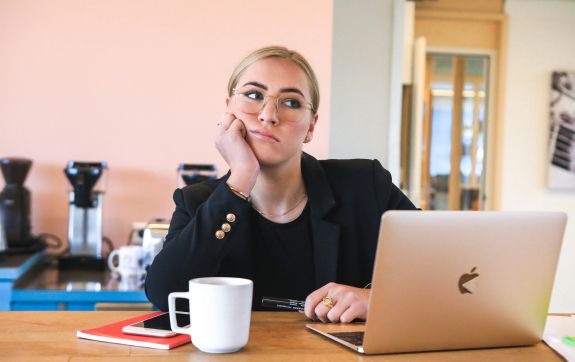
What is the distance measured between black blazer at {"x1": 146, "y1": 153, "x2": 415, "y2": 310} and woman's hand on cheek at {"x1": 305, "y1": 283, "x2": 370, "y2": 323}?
228 millimetres

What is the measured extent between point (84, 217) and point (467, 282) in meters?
1.85

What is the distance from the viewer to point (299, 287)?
1555 millimetres

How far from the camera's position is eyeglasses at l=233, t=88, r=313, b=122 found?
1.48 meters

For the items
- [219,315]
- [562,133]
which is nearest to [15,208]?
[219,315]

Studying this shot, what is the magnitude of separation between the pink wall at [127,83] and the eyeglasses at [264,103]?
3.54 ft

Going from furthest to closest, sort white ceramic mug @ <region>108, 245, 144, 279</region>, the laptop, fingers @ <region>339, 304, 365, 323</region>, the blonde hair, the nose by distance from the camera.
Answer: white ceramic mug @ <region>108, 245, 144, 279</region> < the blonde hair < the nose < fingers @ <region>339, 304, 365, 323</region> < the laptop

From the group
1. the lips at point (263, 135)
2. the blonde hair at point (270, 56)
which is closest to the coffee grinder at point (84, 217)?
the blonde hair at point (270, 56)

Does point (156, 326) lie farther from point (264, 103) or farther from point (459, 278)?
point (264, 103)

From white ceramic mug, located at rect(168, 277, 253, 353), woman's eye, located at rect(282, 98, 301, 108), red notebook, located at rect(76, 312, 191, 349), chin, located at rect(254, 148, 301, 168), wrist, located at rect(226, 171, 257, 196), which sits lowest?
red notebook, located at rect(76, 312, 191, 349)

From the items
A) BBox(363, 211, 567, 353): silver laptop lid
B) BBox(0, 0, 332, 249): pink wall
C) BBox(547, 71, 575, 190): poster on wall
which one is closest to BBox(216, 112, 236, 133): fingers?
BBox(363, 211, 567, 353): silver laptop lid

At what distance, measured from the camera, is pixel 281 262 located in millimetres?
1554

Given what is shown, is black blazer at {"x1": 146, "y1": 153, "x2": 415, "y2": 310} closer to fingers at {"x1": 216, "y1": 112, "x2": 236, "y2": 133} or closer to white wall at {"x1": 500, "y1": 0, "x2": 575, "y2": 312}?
fingers at {"x1": 216, "y1": 112, "x2": 236, "y2": 133}

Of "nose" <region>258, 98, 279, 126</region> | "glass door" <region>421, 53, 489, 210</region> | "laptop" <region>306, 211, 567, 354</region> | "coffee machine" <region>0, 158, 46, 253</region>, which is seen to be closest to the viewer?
"laptop" <region>306, 211, 567, 354</region>

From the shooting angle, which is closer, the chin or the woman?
the woman
